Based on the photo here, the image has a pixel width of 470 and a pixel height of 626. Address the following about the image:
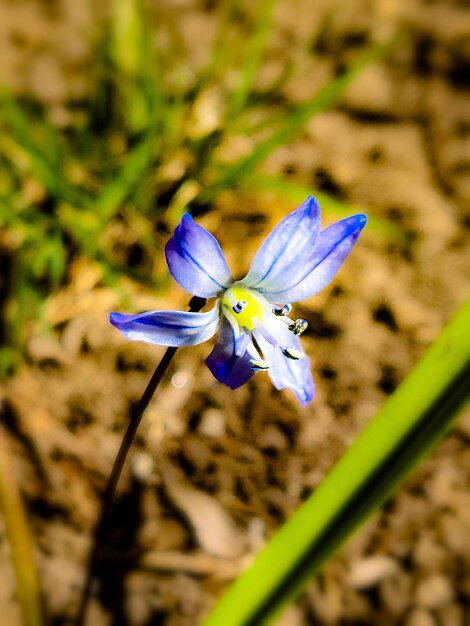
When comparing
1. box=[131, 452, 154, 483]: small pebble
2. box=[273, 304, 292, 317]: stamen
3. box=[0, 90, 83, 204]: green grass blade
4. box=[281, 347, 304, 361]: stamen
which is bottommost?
box=[131, 452, 154, 483]: small pebble

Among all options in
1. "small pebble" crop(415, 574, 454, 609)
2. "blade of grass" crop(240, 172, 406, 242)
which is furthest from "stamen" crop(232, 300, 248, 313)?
"small pebble" crop(415, 574, 454, 609)

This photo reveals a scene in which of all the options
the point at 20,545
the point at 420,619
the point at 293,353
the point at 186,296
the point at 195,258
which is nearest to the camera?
the point at 195,258

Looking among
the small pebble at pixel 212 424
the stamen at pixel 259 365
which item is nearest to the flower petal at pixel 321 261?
the stamen at pixel 259 365

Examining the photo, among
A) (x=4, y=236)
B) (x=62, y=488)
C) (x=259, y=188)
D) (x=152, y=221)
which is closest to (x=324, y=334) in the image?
(x=259, y=188)

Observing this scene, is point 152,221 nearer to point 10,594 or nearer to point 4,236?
point 4,236

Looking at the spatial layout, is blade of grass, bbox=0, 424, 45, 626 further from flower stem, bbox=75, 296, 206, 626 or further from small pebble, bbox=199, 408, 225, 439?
small pebble, bbox=199, 408, 225, 439

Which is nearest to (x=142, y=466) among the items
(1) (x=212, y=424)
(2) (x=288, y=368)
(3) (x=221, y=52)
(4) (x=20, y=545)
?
(1) (x=212, y=424)

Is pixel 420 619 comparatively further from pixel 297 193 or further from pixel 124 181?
pixel 124 181
